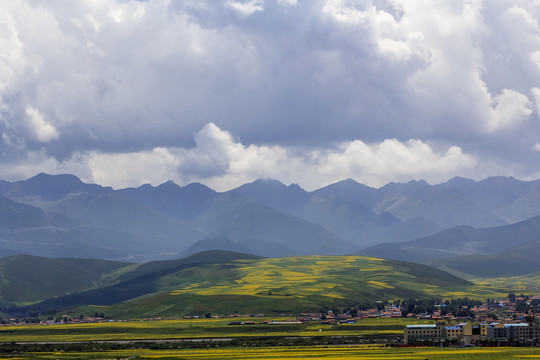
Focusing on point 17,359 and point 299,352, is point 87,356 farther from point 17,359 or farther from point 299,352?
point 299,352

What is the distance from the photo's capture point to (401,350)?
192750 mm

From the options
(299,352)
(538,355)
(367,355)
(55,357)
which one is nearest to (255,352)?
(299,352)

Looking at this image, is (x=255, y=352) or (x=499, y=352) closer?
(x=499, y=352)

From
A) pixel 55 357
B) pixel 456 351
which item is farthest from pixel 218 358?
pixel 456 351

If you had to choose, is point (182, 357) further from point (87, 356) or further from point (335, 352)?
point (335, 352)

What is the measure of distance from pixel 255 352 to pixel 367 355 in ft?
101

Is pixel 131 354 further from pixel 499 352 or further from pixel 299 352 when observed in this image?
pixel 499 352

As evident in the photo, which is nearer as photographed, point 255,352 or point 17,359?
point 17,359

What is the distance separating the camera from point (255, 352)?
192500mm

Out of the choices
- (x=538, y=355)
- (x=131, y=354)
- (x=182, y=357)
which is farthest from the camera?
(x=131, y=354)

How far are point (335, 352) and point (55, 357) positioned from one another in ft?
223

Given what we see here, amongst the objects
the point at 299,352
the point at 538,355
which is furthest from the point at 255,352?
the point at 538,355

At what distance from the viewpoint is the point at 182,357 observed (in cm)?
18000

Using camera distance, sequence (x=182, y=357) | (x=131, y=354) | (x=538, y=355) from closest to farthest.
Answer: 1. (x=538, y=355)
2. (x=182, y=357)
3. (x=131, y=354)
